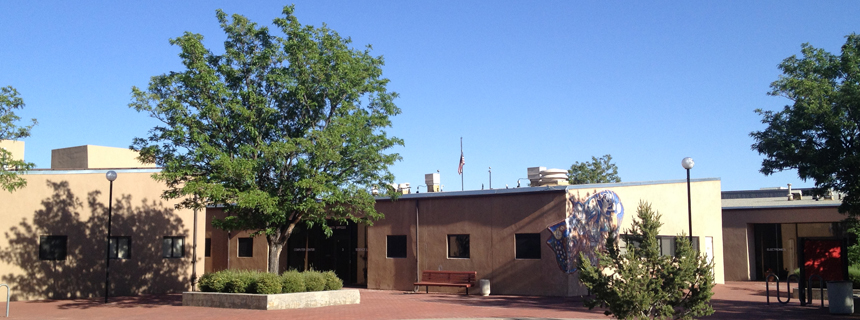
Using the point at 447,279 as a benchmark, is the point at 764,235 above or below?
above

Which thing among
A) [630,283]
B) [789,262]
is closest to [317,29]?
[630,283]

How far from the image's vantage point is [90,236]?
82.1 feet

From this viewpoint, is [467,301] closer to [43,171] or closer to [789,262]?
[43,171]

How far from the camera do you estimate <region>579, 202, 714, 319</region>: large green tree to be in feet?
41.3

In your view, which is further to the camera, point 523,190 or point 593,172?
point 593,172

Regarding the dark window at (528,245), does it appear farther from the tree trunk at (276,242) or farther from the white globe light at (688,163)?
the tree trunk at (276,242)

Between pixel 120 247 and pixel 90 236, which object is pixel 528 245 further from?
pixel 90 236

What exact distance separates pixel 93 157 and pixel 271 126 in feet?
73.1

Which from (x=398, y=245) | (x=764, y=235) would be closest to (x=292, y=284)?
(x=398, y=245)

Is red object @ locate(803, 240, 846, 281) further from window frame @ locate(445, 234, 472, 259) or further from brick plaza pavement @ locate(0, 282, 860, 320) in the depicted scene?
window frame @ locate(445, 234, 472, 259)

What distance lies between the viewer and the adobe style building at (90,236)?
2350 cm

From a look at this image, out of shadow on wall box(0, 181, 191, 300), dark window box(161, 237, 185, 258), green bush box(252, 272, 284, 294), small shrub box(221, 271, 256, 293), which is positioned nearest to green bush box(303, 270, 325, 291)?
green bush box(252, 272, 284, 294)

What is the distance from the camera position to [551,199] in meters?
23.9

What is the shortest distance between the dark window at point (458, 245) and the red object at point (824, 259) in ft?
35.2
